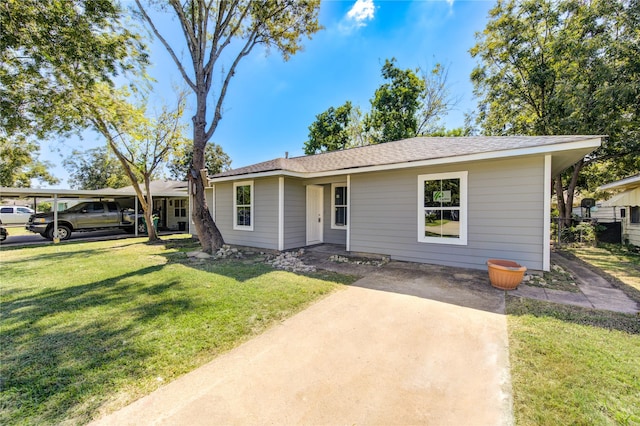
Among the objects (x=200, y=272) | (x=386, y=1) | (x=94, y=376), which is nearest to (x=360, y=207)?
(x=200, y=272)

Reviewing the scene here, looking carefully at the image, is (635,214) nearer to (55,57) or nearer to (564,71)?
(564,71)

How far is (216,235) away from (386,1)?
10097 mm

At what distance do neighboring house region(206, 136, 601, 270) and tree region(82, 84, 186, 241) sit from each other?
4271 mm

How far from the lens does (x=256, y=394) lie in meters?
2.05

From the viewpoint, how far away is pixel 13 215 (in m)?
18.1

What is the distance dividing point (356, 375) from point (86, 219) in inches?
597

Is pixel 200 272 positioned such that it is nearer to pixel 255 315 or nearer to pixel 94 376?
pixel 255 315

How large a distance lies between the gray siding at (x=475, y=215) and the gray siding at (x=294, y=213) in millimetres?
2121

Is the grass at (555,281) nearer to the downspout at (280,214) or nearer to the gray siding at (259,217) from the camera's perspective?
the downspout at (280,214)

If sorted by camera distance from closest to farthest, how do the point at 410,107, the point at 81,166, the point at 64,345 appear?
the point at 64,345 → the point at 410,107 → the point at 81,166

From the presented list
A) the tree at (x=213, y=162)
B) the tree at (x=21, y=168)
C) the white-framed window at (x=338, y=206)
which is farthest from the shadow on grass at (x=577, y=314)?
the tree at (x=213, y=162)

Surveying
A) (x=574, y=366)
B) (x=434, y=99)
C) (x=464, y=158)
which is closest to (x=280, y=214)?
(x=464, y=158)

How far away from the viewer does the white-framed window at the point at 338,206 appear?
29.0 feet

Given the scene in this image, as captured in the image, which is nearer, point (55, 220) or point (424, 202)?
point (424, 202)
